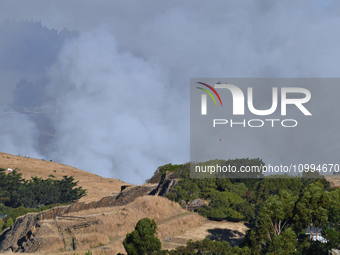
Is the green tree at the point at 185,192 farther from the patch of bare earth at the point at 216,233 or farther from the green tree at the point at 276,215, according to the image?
the green tree at the point at 276,215

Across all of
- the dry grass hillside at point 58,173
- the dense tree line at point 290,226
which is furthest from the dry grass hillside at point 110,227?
the dry grass hillside at point 58,173

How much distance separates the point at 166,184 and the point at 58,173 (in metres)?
77.0

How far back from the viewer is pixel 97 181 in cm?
12344

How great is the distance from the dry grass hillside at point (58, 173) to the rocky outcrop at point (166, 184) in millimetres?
45262

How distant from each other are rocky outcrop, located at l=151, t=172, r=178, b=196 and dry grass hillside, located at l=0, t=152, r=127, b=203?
45.3 meters

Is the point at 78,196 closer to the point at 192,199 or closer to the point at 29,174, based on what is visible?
the point at 29,174

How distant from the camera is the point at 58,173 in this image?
124 meters

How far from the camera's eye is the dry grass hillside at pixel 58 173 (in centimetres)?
11111

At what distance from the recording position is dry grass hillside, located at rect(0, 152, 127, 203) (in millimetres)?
111113

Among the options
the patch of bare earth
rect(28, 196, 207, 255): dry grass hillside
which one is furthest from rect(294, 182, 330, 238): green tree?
rect(28, 196, 207, 255): dry grass hillside

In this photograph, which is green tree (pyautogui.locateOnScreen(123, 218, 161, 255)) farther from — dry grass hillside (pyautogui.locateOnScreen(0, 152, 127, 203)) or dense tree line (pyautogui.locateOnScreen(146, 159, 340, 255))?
dry grass hillside (pyautogui.locateOnScreen(0, 152, 127, 203))

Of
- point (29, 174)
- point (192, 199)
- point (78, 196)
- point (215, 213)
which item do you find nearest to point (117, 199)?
point (192, 199)

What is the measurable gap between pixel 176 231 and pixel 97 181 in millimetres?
90449

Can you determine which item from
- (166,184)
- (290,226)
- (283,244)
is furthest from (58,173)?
(283,244)
